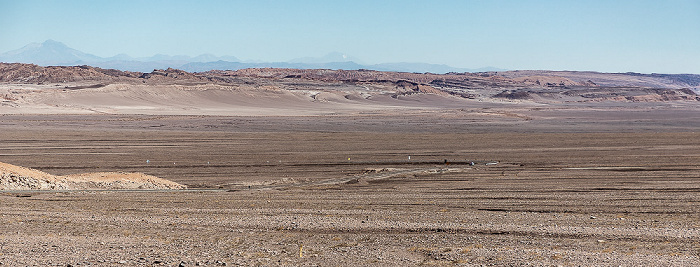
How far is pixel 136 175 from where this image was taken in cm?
1991

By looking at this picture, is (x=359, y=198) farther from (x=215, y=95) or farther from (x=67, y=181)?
(x=215, y=95)

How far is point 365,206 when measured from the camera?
1416 cm

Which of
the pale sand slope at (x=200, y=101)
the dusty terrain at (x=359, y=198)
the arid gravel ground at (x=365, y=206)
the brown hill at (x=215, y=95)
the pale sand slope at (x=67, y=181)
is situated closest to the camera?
the arid gravel ground at (x=365, y=206)

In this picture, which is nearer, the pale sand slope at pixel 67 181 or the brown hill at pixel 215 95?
the pale sand slope at pixel 67 181

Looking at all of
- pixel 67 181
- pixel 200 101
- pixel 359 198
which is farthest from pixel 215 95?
pixel 359 198

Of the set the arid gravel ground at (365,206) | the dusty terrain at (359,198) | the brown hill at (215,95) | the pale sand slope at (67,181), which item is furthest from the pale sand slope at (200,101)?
the pale sand slope at (67,181)

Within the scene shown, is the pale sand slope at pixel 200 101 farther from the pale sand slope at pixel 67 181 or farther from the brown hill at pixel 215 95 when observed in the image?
the pale sand slope at pixel 67 181

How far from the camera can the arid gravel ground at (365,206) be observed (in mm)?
9336

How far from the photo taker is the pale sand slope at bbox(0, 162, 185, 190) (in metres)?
17.5

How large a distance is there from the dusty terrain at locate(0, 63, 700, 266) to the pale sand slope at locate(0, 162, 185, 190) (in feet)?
3.24

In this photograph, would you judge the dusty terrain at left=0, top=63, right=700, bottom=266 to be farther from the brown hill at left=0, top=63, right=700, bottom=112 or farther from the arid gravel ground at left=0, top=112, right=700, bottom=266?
the brown hill at left=0, top=63, right=700, bottom=112

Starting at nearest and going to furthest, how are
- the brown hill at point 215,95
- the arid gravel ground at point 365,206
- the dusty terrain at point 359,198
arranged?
the arid gravel ground at point 365,206 < the dusty terrain at point 359,198 < the brown hill at point 215,95

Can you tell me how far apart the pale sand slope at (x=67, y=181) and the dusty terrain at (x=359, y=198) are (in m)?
0.99

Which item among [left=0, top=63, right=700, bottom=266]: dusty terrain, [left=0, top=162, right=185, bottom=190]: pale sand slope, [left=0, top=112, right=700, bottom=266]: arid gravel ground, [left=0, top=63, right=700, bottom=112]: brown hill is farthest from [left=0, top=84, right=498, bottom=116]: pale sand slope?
[left=0, top=162, right=185, bottom=190]: pale sand slope
